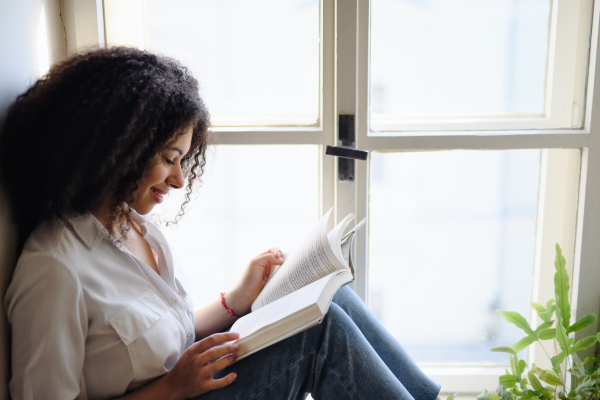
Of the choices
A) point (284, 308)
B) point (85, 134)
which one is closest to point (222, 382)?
point (284, 308)

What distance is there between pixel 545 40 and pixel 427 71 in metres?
0.33

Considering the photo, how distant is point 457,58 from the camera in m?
1.21

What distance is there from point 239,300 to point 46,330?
0.47 meters

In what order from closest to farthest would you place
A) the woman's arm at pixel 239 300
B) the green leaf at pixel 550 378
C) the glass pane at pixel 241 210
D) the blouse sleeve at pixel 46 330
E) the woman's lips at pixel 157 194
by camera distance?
the blouse sleeve at pixel 46 330 < the woman's lips at pixel 157 194 < the woman's arm at pixel 239 300 < the green leaf at pixel 550 378 < the glass pane at pixel 241 210

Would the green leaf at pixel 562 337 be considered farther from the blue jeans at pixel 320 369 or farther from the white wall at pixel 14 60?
the white wall at pixel 14 60

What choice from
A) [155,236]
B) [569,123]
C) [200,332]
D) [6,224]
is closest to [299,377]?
[200,332]

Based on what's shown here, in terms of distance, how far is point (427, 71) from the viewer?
122cm

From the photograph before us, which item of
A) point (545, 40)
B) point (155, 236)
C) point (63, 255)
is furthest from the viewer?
point (545, 40)

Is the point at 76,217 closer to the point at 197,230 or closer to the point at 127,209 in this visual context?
the point at 127,209

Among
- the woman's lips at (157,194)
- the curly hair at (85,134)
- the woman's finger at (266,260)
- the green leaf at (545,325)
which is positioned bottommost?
the green leaf at (545,325)

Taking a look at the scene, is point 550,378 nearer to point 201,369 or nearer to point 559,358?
point 559,358

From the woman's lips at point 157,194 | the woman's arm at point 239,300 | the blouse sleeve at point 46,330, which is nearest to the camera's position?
the blouse sleeve at point 46,330

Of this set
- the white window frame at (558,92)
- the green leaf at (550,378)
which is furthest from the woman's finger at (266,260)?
the green leaf at (550,378)

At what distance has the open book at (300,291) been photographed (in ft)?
2.44
